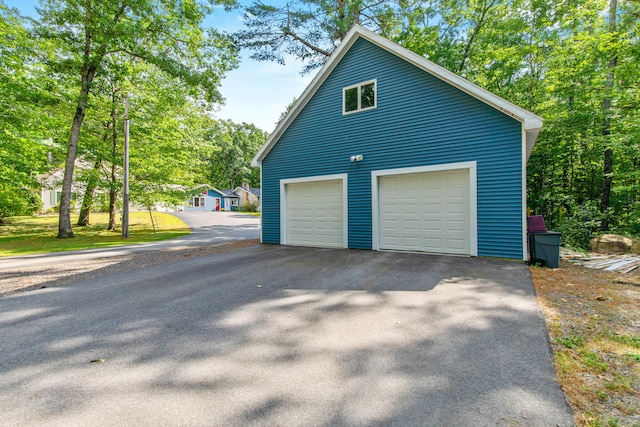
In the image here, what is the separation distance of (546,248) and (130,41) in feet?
53.3

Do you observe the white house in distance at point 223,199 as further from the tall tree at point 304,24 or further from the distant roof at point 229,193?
the tall tree at point 304,24

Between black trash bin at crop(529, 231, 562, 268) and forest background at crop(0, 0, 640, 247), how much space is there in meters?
3.93

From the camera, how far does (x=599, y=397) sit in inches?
78.2

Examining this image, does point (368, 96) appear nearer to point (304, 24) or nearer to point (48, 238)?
point (304, 24)

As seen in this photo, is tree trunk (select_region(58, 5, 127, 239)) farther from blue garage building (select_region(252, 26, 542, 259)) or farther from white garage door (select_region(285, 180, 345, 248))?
white garage door (select_region(285, 180, 345, 248))

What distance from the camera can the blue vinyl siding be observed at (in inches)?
268

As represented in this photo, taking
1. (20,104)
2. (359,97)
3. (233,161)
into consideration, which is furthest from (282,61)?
(233,161)

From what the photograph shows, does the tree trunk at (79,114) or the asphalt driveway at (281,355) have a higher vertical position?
the tree trunk at (79,114)

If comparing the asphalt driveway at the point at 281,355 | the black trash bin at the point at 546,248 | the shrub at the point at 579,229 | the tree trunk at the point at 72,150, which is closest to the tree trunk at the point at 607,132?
the shrub at the point at 579,229

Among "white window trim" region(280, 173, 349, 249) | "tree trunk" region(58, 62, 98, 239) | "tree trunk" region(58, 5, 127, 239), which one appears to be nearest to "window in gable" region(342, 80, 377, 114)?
"white window trim" region(280, 173, 349, 249)

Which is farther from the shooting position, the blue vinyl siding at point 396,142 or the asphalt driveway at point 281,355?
the blue vinyl siding at point 396,142

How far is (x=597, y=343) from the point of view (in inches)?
109

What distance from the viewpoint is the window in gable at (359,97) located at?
8.79 metres

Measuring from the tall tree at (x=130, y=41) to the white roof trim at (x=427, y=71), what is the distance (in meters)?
6.12
